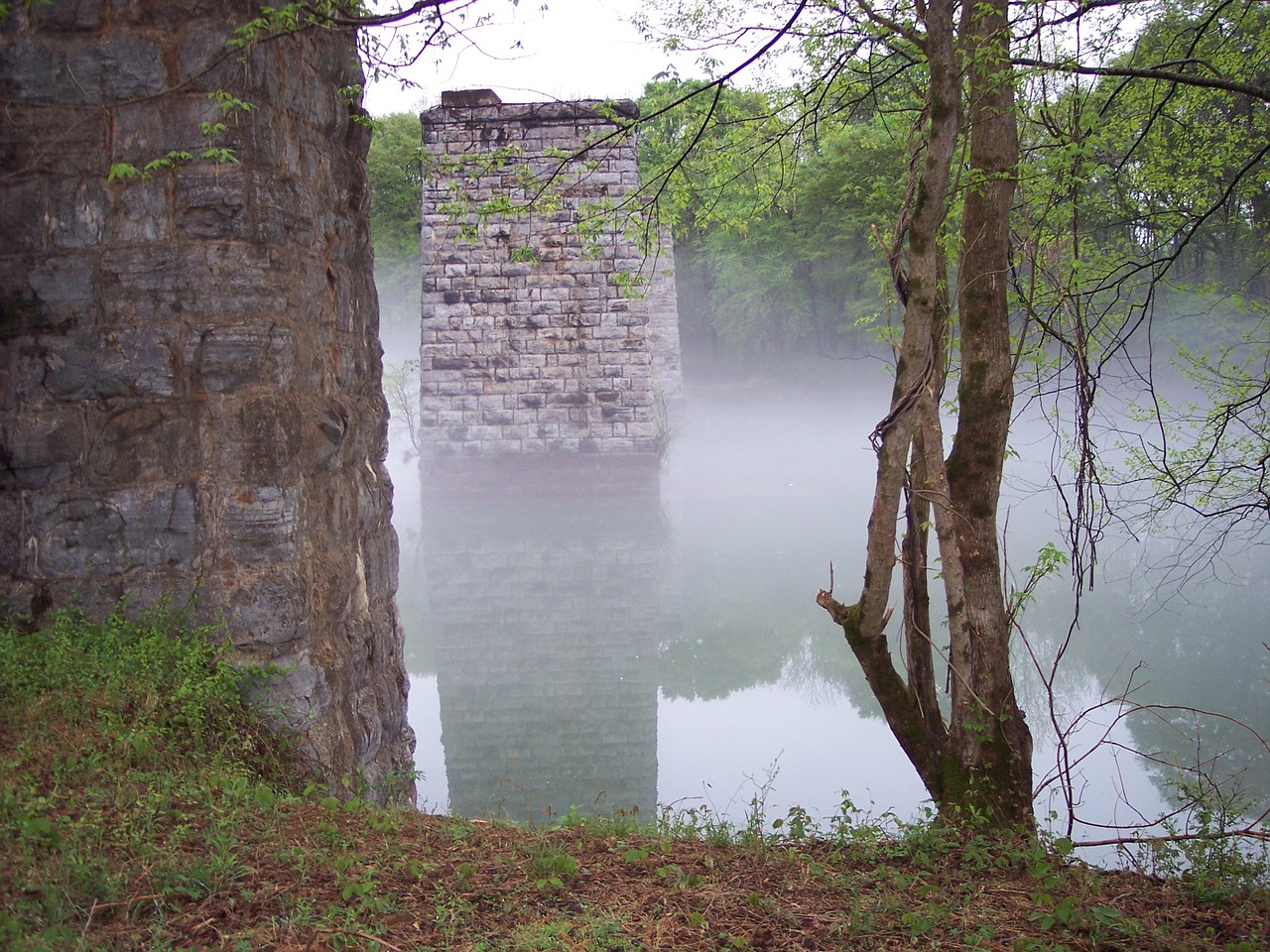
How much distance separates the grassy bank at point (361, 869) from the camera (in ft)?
8.29

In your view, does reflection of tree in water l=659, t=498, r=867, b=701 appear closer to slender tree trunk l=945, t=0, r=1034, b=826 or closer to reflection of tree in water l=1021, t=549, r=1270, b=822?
reflection of tree in water l=1021, t=549, r=1270, b=822

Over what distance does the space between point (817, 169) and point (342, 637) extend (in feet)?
67.1

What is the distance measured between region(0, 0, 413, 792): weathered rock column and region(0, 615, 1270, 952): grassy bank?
0.85 feet

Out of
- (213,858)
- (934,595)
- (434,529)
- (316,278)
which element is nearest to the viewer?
(213,858)

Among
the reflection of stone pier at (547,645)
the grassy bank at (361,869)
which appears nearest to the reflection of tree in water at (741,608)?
the reflection of stone pier at (547,645)

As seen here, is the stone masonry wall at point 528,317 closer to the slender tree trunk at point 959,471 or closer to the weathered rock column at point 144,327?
the slender tree trunk at point 959,471

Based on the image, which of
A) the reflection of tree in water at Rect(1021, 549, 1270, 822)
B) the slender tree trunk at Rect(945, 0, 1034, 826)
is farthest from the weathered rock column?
the reflection of tree in water at Rect(1021, 549, 1270, 822)

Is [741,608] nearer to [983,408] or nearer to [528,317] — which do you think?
[528,317]

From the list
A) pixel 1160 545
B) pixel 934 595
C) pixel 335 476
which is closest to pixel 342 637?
pixel 335 476

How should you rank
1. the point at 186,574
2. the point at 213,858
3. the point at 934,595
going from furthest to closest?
the point at 934,595 < the point at 186,574 < the point at 213,858

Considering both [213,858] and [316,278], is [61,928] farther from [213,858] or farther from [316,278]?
[316,278]

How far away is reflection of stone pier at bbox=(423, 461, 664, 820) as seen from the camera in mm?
6492

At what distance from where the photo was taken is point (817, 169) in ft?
73.6

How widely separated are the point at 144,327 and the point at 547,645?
6.08 m
